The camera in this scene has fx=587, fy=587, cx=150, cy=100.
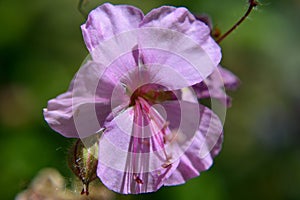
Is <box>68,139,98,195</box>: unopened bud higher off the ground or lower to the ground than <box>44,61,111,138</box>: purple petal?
lower

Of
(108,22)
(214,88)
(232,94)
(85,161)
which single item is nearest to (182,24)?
(108,22)

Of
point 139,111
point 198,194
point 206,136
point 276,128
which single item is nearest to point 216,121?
point 206,136

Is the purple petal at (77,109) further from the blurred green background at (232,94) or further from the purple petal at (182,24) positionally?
Answer: the blurred green background at (232,94)

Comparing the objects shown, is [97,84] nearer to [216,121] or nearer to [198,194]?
[216,121]

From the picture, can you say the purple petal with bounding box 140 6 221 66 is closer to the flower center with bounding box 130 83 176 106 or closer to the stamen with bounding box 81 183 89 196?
the flower center with bounding box 130 83 176 106

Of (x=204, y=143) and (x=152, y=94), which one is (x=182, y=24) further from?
(x=204, y=143)

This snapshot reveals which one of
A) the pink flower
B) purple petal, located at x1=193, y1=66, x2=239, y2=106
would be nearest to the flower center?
the pink flower

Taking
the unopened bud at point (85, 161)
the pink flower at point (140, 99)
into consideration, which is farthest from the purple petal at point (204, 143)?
the unopened bud at point (85, 161)
